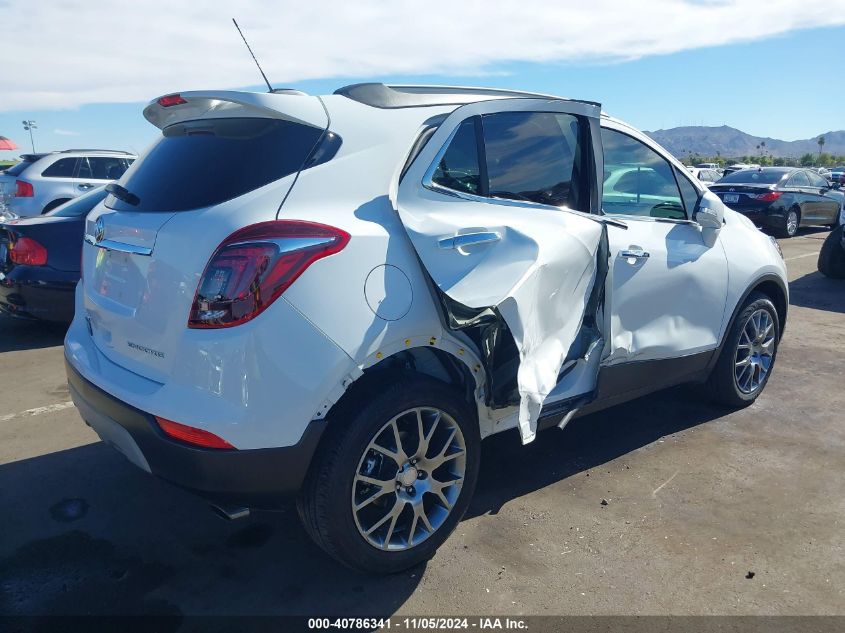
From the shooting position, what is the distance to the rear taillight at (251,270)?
8.06 feet

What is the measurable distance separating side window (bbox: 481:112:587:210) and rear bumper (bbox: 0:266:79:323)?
436 centimetres

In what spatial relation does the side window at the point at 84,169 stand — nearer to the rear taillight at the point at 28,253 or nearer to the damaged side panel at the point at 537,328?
the rear taillight at the point at 28,253

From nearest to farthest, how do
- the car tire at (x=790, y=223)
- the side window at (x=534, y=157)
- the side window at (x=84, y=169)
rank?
the side window at (x=534, y=157) → the side window at (x=84, y=169) → the car tire at (x=790, y=223)

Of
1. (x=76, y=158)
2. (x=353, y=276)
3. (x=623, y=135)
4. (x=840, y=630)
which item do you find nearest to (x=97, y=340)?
(x=353, y=276)

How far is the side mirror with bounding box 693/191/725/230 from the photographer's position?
163 inches

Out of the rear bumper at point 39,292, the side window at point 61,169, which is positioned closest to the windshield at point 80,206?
the rear bumper at point 39,292

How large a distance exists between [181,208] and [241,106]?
497mm

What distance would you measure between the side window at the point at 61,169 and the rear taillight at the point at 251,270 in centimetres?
1117

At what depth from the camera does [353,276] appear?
258cm

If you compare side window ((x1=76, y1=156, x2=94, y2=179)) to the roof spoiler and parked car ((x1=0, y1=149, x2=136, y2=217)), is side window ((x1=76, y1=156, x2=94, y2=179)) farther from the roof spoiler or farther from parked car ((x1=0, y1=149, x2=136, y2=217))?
the roof spoiler

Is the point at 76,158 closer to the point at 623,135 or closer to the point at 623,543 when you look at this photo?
the point at 623,135

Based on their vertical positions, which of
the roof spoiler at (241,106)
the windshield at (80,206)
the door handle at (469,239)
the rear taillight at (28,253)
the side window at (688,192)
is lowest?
the rear taillight at (28,253)

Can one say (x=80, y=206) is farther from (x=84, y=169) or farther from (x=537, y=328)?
(x=84, y=169)

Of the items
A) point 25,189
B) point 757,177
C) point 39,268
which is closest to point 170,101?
point 39,268
